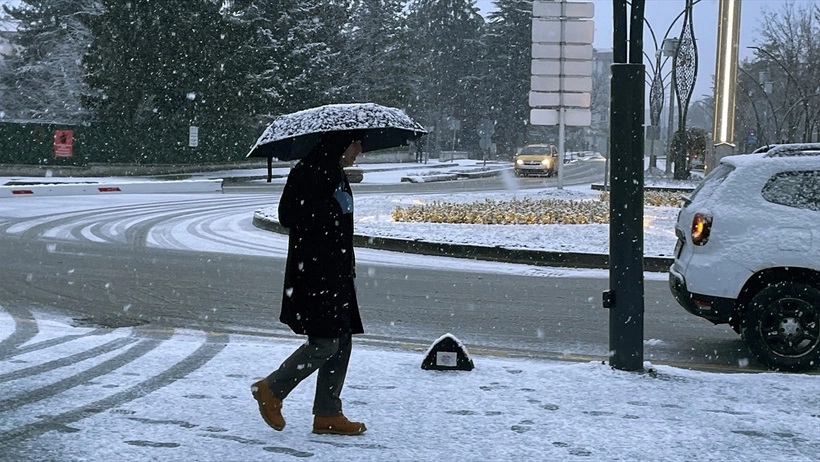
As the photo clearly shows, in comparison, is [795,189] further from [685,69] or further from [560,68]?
[685,69]

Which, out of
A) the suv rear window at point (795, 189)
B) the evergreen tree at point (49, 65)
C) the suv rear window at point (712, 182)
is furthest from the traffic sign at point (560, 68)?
the evergreen tree at point (49, 65)

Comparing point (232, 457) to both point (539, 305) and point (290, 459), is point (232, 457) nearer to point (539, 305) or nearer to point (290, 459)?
point (290, 459)

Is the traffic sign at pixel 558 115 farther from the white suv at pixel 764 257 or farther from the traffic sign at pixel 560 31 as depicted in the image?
the white suv at pixel 764 257

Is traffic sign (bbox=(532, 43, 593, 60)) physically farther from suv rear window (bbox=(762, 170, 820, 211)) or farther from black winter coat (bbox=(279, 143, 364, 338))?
black winter coat (bbox=(279, 143, 364, 338))

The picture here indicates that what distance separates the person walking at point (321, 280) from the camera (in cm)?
492

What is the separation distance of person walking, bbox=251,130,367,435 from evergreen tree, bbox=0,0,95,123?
5282 cm

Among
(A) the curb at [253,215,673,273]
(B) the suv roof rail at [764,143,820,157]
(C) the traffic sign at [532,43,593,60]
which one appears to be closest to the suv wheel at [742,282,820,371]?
(B) the suv roof rail at [764,143,820,157]

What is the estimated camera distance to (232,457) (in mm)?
4742

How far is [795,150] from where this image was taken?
784cm

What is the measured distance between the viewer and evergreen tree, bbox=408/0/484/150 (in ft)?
312

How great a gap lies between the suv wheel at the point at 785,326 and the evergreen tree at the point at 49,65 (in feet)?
170

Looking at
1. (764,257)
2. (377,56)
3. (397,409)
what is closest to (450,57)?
(377,56)

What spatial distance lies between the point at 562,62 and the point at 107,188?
1351cm

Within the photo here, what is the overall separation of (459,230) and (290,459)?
11.7 meters
